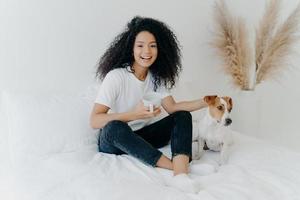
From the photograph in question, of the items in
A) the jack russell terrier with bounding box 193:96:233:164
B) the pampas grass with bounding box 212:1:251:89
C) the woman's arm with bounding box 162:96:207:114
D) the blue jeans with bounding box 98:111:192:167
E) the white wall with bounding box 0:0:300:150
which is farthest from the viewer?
the pampas grass with bounding box 212:1:251:89

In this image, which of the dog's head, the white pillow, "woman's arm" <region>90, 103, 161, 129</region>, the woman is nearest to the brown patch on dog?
the dog's head

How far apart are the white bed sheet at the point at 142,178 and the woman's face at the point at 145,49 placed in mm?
488

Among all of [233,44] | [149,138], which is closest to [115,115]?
[149,138]

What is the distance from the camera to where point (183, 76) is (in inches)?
97.0

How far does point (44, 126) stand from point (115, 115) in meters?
0.36

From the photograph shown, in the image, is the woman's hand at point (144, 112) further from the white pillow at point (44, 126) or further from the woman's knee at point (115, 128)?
the white pillow at point (44, 126)

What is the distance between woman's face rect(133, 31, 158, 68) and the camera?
173cm

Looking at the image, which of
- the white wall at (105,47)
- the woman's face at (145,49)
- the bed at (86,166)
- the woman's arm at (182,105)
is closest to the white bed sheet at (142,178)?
the bed at (86,166)

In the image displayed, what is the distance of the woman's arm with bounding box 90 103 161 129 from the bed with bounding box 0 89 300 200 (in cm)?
15

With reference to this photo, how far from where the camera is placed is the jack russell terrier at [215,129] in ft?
5.15

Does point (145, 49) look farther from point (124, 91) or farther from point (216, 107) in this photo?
Result: point (216, 107)

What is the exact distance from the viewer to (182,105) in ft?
5.87

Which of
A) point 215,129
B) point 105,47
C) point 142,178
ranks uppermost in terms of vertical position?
point 105,47

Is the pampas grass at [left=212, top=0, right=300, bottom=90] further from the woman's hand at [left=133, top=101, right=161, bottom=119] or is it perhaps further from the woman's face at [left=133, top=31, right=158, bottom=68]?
the woman's hand at [left=133, top=101, right=161, bottom=119]
